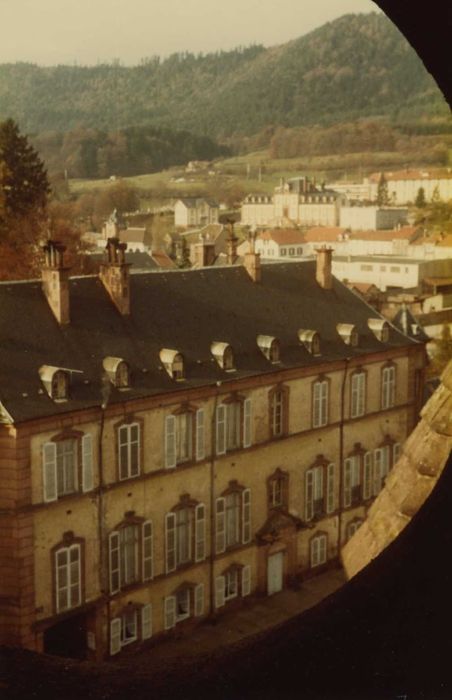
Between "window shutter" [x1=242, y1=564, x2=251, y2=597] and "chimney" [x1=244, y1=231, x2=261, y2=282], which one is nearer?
"window shutter" [x1=242, y1=564, x2=251, y2=597]

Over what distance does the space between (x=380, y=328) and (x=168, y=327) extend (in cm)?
744

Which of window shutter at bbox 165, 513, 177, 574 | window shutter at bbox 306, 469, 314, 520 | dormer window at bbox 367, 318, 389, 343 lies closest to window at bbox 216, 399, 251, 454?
window shutter at bbox 165, 513, 177, 574

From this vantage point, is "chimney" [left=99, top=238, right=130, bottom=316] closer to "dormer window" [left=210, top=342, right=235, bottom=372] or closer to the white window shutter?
"dormer window" [left=210, top=342, right=235, bottom=372]

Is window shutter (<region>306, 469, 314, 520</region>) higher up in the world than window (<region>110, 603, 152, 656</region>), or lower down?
higher up

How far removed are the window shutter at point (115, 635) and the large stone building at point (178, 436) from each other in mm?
48

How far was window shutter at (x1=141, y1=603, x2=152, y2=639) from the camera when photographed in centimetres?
2159

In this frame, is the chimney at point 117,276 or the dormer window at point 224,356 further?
the dormer window at point 224,356

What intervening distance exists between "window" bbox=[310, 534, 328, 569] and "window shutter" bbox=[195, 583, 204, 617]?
158 inches

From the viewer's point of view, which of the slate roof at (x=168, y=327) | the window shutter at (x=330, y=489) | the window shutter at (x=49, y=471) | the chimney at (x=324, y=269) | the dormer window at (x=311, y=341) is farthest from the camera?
the chimney at (x=324, y=269)

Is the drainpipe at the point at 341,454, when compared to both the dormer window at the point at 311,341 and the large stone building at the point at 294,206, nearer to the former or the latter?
the dormer window at the point at 311,341

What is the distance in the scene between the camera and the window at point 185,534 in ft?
71.8

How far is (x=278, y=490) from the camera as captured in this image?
24.8m

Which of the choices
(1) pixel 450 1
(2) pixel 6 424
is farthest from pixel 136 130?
(1) pixel 450 1

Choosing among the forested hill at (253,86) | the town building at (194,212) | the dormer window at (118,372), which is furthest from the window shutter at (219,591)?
the town building at (194,212)
